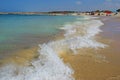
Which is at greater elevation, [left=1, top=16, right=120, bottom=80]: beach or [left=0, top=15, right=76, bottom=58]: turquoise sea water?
[left=1, top=16, right=120, bottom=80]: beach

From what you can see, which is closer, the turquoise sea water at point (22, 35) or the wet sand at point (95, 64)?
the wet sand at point (95, 64)

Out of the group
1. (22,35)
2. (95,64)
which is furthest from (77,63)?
(22,35)

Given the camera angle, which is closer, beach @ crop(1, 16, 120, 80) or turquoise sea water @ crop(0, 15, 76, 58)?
beach @ crop(1, 16, 120, 80)

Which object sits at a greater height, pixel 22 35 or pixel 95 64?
pixel 95 64

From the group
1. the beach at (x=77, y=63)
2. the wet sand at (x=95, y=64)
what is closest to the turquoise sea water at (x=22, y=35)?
the beach at (x=77, y=63)

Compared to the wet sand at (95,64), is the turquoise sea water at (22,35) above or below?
below

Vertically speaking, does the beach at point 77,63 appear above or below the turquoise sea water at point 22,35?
above

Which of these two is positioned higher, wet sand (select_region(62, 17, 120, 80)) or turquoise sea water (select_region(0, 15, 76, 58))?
wet sand (select_region(62, 17, 120, 80))

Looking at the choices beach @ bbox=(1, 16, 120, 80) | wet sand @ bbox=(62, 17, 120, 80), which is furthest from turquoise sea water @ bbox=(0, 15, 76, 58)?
wet sand @ bbox=(62, 17, 120, 80)

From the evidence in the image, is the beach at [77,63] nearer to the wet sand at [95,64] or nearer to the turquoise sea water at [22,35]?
the wet sand at [95,64]

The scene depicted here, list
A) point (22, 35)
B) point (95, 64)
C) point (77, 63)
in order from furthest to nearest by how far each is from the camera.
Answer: point (22, 35)
point (77, 63)
point (95, 64)

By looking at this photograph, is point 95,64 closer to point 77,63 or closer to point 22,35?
point 77,63

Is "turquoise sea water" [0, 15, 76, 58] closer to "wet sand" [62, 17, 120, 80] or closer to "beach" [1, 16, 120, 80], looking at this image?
"beach" [1, 16, 120, 80]

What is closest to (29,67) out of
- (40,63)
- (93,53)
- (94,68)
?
(40,63)
